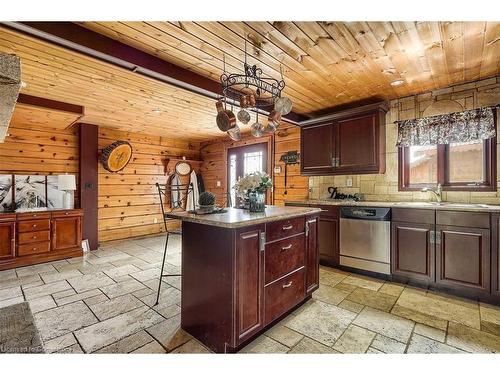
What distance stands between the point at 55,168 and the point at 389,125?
560 cm

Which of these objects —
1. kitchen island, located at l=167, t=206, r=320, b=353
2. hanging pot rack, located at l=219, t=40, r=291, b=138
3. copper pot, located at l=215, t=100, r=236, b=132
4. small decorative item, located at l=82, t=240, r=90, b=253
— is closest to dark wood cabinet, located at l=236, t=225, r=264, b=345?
kitchen island, located at l=167, t=206, r=320, b=353

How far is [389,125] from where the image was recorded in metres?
3.57

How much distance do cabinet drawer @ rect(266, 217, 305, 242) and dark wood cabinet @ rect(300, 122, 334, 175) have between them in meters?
1.85

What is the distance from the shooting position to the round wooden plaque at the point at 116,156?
189 inches

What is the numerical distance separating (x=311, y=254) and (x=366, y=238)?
3.68 ft

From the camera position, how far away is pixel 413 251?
9.44 feet

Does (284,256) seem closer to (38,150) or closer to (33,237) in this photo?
(33,237)

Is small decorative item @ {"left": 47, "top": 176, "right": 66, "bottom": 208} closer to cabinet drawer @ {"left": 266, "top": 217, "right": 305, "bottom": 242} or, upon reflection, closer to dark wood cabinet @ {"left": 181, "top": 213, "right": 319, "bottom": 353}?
dark wood cabinet @ {"left": 181, "top": 213, "right": 319, "bottom": 353}

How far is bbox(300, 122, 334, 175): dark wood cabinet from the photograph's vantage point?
386cm

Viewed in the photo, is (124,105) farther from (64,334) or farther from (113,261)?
(64,334)

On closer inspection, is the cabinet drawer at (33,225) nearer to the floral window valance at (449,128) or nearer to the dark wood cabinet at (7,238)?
the dark wood cabinet at (7,238)

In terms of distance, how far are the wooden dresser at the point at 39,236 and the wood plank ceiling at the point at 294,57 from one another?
69.2 inches
